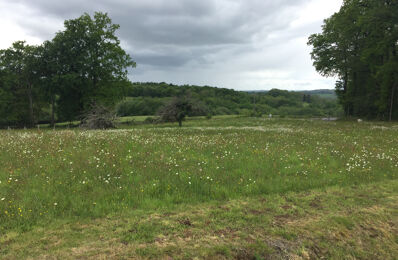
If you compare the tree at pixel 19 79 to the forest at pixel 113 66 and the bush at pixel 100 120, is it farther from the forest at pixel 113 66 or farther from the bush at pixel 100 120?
the bush at pixel 100 120

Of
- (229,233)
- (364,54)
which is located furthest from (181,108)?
(364,54)

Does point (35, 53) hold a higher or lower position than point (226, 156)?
higher

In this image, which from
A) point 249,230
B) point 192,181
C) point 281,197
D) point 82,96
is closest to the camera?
point 249,230

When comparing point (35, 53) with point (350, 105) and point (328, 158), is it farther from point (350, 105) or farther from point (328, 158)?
point (350, 105)

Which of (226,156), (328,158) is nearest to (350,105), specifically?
(328,158)

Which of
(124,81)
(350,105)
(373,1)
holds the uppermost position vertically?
(373,1)

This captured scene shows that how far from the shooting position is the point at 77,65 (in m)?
35.4

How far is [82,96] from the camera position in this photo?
126 ft

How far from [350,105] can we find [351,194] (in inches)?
2023

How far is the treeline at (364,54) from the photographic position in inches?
1296

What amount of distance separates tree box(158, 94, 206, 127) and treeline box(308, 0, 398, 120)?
28047 millimetres

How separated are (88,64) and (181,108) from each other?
57.8 feet

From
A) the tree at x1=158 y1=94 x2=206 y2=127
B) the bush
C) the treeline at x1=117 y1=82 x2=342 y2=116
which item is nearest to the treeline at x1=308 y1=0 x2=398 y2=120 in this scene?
the treeline at x1=117 y1=82 x2=342 y2=116

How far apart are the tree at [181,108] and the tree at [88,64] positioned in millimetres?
12040
